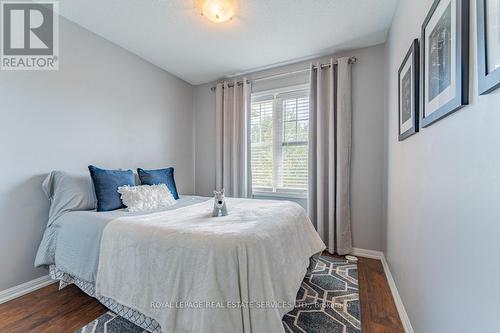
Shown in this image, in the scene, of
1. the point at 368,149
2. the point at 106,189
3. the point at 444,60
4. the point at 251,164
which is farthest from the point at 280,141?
the point at 444,60

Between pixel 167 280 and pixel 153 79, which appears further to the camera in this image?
pixel 153 79

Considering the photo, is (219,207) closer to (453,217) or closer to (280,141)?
(453,217)

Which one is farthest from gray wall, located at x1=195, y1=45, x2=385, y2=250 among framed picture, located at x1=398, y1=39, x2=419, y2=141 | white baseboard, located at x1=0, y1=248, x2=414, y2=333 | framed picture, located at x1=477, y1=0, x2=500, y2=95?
framed picture, located at x1=477, y1=0, x2=500, y2=95

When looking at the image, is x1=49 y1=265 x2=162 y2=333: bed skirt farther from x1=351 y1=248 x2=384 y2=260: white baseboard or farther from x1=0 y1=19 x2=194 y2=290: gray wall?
x1=351 y1=248 x2=384 y2=260: white baseboard

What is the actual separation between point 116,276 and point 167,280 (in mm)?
473

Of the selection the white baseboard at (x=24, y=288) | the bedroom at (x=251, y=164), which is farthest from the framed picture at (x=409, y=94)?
the white baseboard at (x=24, y=288)

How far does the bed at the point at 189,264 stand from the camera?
1193 millimetres

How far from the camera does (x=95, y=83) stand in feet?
8.57

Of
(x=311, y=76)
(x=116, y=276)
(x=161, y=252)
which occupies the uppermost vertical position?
(x=311, y=76)

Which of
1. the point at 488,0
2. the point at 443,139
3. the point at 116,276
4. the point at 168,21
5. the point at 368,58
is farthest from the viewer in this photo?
the point at 368,58

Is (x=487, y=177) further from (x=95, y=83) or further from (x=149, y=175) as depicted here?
(x=95, y=83)

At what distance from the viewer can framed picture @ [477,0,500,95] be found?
26.9 inches

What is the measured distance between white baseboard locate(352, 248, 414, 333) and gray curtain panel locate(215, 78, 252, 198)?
1657mm

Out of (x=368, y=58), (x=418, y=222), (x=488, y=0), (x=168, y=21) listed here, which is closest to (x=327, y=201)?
(x=418, y=222)
